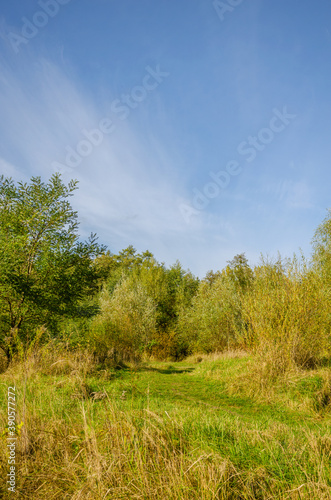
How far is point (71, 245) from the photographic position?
9344mm

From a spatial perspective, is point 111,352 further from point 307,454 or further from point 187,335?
point 187,335

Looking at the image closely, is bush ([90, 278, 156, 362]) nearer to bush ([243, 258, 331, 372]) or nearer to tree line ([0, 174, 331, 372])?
tree line ([0, 174, 331, 372])

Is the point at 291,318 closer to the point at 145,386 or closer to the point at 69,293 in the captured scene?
the point at 145,386

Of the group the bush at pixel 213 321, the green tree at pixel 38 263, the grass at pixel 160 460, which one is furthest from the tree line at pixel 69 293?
the bush at pixel 213 321

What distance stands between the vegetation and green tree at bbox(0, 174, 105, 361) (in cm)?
5

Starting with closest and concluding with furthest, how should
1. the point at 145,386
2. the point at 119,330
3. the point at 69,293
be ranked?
the point at 145,386 < the point at 69,293 < the point at 119,330

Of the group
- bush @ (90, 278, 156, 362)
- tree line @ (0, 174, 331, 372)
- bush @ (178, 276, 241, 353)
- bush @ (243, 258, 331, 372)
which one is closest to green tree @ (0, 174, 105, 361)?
tree line @ (0, 174, 331, 372)

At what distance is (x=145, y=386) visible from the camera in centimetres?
756

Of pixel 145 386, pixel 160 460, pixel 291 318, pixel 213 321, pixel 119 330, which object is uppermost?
pixel 291 318

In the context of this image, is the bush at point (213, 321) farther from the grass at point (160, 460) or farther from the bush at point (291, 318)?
the grass at point (160, 460)

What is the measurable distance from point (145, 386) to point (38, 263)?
506 cm

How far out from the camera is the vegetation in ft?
7.55

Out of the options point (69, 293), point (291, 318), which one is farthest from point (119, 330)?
point (291, 318)

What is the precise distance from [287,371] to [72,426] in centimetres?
626
